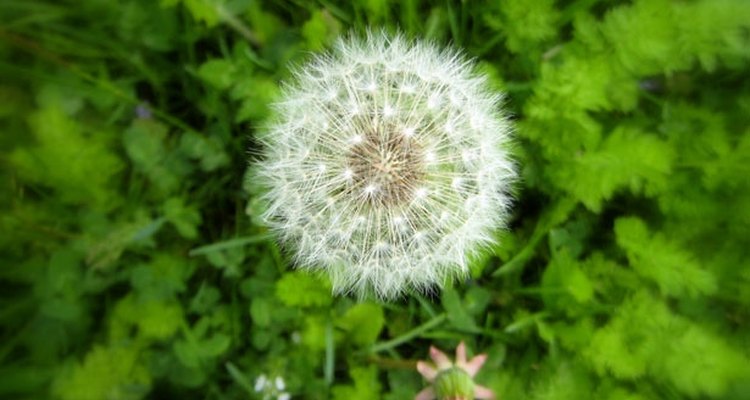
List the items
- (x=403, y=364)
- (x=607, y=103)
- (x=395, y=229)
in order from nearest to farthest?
(x=395, y=229) → (x=607, y=103) → (x=403, y=364)

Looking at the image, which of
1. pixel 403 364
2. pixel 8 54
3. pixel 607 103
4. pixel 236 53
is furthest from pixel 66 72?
pixel 607 103

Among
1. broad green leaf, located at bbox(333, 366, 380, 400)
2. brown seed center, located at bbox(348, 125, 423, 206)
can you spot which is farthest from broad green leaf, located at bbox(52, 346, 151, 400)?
brown seed center, located at bbox(348, 125, 423, 206)

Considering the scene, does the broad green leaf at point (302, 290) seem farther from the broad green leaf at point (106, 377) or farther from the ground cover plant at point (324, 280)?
the broad green leaf at point (106, 377)

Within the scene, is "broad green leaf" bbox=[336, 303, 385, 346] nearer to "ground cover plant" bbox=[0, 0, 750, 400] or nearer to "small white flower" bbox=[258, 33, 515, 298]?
"ground cover plant" bbox=[0, 0, 750, 400]

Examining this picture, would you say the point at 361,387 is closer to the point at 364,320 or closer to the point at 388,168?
the point at 364,320

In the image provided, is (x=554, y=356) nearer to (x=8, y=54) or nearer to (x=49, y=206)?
(x=49, y=206)

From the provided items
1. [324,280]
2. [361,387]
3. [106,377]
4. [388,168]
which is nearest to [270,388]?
[361,387]
